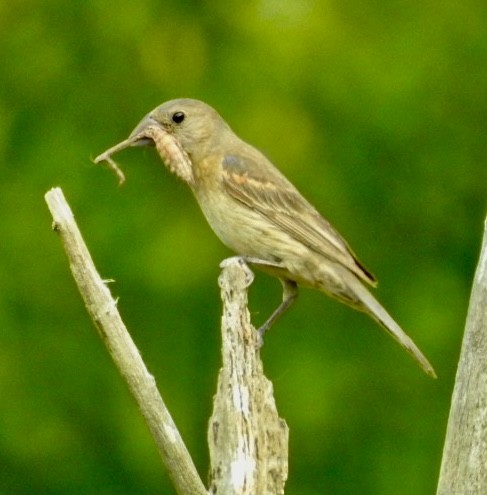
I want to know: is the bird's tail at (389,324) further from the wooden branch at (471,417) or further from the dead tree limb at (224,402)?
the wooden branch at (471,417)

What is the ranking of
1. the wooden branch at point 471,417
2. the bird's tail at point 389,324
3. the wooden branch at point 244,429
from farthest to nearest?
the bird's tail at point 389,324 → the wooden branch at point 244,429 → the wooden branch at point 471,417

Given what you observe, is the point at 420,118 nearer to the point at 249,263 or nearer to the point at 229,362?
the point at 249,263

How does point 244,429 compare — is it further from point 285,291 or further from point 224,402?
point 285,291

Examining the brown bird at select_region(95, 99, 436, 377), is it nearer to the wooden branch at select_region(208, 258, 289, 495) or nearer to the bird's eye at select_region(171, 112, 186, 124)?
the bird's eye at select_region(171, 112, 186, 124)

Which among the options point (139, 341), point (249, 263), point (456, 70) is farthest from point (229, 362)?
point (456, 70)

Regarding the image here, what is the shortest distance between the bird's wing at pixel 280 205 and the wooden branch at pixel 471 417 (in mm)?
2484

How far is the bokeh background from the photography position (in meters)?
11.3

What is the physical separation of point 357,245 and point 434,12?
1.79 meters

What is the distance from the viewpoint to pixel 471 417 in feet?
17.4

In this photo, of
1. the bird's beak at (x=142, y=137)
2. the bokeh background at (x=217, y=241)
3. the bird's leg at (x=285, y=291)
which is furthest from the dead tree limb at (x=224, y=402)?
the bokeh background at (x=217, y=241)

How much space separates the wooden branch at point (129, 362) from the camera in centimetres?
541

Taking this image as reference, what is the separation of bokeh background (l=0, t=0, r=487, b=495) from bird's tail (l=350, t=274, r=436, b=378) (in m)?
3.50

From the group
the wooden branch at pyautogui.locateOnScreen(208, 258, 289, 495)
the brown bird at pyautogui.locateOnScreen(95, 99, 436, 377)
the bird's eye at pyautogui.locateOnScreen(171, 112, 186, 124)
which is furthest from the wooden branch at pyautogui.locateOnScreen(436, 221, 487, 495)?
the bird's eye at pyautogui.locateOnScreen(171, 112, 186, 124)

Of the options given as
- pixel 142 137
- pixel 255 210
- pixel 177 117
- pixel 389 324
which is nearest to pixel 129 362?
pixel 389 324
